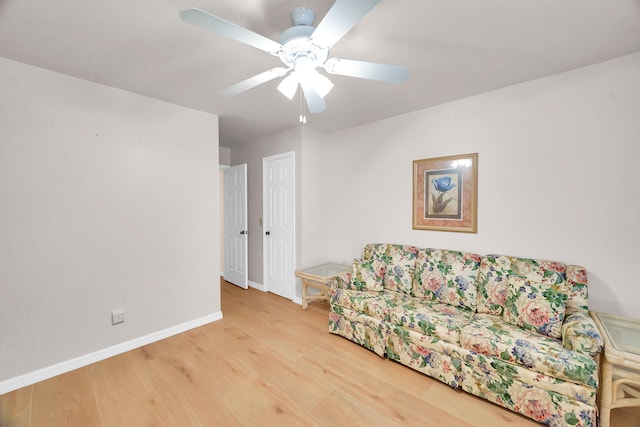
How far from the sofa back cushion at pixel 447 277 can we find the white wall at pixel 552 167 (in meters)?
0.20

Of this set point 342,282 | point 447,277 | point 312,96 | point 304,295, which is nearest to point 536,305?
point 447,277

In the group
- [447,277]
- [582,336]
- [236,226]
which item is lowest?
[582,336]

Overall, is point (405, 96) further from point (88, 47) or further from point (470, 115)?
point (88, 47)

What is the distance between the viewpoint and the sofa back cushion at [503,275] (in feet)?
6.64

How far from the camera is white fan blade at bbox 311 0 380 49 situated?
3.21 ft

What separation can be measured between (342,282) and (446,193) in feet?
4.73

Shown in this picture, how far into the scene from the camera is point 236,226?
13.6 feet

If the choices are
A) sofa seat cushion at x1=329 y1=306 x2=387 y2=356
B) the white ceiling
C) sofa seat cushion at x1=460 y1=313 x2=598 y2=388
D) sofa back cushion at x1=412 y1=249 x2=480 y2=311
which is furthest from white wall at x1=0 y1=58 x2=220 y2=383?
sofa seat cushion at x1=460 y1=313 x2=598 y2=388

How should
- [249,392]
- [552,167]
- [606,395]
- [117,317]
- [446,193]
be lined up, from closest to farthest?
[606,395]
[249,392]
[552,167]
[117,317]
[446,193]

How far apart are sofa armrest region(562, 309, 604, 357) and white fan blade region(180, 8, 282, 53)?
2383 millimetres

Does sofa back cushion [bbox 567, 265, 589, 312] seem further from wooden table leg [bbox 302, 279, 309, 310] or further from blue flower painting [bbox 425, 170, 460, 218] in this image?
wooden table leg [bbox 302, 279, 309, 310]

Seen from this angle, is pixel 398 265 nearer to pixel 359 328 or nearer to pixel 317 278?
pixel 359 328

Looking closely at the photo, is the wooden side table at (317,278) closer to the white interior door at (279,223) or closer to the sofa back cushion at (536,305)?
the white interior door at (279,223)

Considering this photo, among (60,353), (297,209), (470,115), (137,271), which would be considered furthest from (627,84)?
(60,353)
